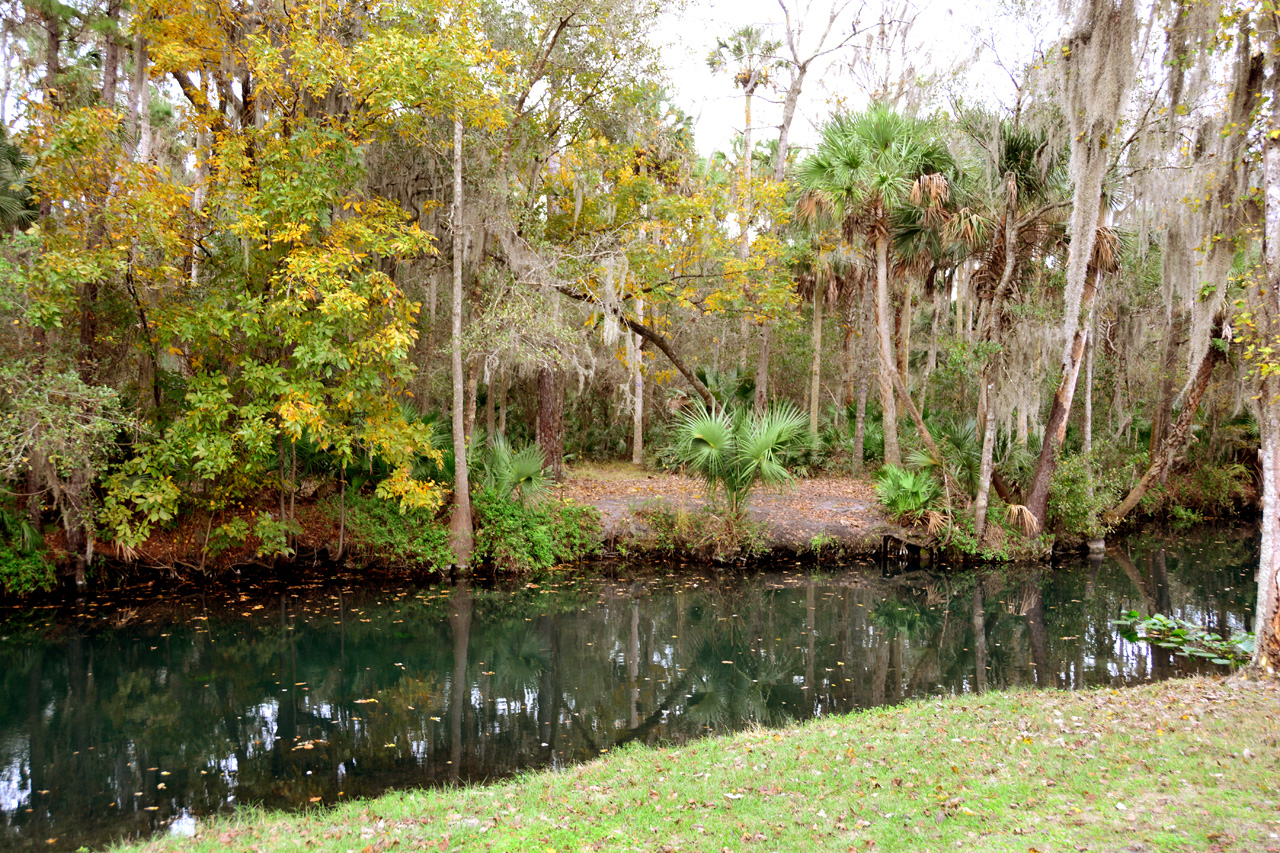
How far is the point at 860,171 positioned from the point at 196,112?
11.4 metres

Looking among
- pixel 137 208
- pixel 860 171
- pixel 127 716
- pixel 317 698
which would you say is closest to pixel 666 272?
pixel 860 171

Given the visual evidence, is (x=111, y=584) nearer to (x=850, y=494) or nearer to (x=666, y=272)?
(x=666, y=272)

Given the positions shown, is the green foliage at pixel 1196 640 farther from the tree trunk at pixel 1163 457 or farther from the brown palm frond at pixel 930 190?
the brown palm frond at pixel 930 190

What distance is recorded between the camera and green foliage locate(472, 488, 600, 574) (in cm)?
1404

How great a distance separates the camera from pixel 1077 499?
1543 centimetres

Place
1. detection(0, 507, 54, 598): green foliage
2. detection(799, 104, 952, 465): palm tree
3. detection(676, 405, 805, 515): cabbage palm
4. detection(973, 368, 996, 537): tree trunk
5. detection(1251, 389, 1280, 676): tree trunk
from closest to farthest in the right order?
detection(1251, 389, 1280, 676): tree trunk < detection(0, 507, 54, 598): green foliage < detection(676, 405, 805, 515): cabbage palm < detection(799, 104, 952, 465): palm tree < detection(973, 368, 996, 537): tree trunk

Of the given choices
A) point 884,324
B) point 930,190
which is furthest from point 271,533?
point 930,190

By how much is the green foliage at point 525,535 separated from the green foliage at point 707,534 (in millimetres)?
1269

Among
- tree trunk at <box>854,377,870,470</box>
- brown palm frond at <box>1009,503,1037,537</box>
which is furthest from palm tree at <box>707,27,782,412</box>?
brown palm frond at <box>1009,503,1037,537</box>

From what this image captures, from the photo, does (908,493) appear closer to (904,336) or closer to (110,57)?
(904,336)

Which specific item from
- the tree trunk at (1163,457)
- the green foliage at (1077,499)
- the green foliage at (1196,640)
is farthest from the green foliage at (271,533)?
the tree trunk at (1163,457)

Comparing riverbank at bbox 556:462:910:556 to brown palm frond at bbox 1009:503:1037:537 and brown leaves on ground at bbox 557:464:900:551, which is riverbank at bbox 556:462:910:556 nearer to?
brown leaves on ground at bbox 557:464:900:551

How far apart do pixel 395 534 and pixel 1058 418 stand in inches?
490

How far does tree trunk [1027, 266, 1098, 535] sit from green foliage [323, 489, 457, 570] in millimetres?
11249
